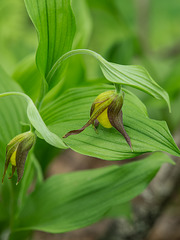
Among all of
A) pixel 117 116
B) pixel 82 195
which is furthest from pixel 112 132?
pixel 82 195

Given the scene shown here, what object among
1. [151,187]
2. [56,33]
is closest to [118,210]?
[151,187]

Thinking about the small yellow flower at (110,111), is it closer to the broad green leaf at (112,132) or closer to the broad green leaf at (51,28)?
the broad green leaf at (112,132)

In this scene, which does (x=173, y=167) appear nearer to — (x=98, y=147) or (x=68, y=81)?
(x=68, y=81)

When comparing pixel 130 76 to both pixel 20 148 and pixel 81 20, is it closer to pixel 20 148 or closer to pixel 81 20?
pixel 20 148

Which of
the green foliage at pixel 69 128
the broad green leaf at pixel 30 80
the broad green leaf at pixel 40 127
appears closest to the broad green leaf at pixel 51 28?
the green foliage at pixel 69 128

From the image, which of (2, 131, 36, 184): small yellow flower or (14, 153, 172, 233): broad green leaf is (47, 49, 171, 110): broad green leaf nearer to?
(2, 131, 36, 184): small yellow flower
